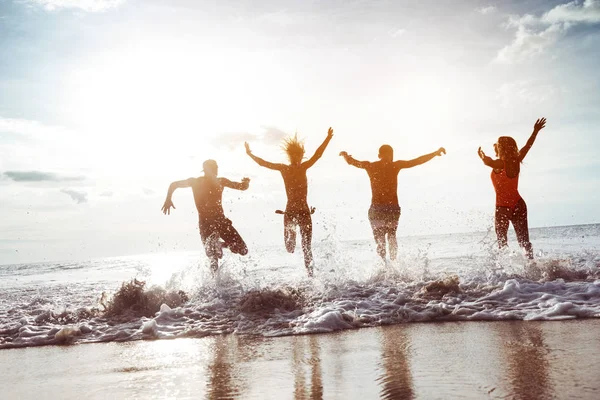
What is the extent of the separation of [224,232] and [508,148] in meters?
5.47

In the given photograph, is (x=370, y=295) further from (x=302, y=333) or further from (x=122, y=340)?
(x=122, y=340)

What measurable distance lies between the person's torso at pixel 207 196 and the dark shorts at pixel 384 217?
2998mm

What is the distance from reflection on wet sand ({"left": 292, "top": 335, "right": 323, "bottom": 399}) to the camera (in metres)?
2.91

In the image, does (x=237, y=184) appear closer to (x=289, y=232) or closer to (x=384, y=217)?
(x=289, y=232)

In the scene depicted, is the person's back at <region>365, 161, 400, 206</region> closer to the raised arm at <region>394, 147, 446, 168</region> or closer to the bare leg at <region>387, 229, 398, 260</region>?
the raised arm at <region>394, 147, 446, 168</region>

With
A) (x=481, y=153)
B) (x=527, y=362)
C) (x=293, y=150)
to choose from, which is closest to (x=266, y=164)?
(x=293, y=150)

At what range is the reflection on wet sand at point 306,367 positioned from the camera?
2908 millimetres

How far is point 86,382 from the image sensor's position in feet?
12.3

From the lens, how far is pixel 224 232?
9180 mm

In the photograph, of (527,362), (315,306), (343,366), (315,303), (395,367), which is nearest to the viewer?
(527,362)

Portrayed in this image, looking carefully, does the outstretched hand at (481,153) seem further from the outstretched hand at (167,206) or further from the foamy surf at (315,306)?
the outstretched hand at (167,206)

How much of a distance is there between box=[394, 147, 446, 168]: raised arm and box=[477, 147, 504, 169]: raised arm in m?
0.66

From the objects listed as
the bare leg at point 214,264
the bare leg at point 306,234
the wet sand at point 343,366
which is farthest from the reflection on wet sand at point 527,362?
the bare leg at point 214,264

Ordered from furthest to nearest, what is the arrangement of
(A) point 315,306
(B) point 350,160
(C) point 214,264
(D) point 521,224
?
(B) point 350,160
(C) point 214,264
(D) point 521,224
(A) point 315,306
